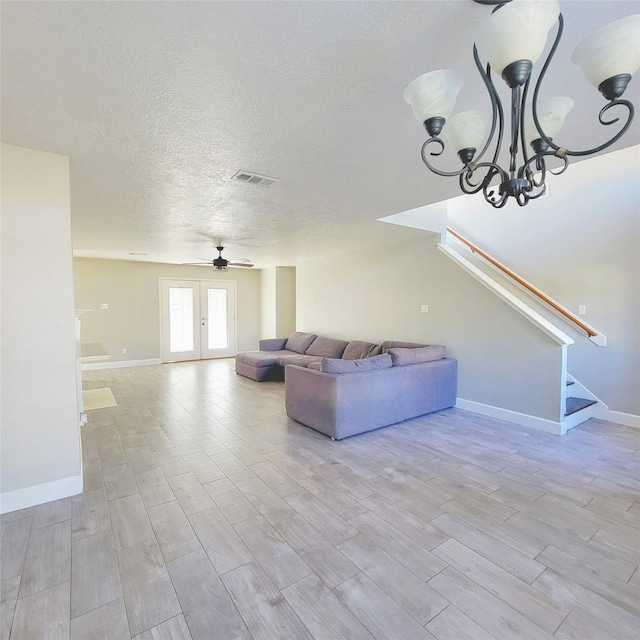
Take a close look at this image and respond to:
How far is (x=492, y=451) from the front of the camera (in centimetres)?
320

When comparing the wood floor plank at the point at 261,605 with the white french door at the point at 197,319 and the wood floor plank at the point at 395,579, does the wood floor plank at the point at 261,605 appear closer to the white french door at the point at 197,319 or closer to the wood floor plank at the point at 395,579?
the wood floor plank at the point at 395,579

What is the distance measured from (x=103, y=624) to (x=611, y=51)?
2.89m

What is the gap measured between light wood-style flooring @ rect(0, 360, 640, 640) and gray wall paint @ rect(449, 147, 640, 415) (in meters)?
0.93

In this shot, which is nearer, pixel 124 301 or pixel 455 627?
pixel 455 627

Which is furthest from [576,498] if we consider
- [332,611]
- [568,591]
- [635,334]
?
[635,334]

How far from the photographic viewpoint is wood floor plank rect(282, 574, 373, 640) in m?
1.41

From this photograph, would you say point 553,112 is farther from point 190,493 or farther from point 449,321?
point 449,321

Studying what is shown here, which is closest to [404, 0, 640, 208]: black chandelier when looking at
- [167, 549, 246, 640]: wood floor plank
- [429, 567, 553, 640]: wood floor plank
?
[429, 567, 553, 640]: wood floor plank

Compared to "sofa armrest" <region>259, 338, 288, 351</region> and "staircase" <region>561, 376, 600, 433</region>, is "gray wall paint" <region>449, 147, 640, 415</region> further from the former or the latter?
"sofa armrest" <region>259, 338, 288, 351</region>

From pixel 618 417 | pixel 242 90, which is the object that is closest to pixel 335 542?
pixel 242 90

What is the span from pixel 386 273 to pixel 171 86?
4.32 metres

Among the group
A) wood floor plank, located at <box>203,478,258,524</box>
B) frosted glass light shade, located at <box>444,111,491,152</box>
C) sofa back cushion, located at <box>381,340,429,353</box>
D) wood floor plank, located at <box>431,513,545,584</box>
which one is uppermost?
frosted glass light shade, located at <box>444,111,491,152</box>

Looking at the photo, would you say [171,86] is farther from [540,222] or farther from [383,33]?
[540,222]

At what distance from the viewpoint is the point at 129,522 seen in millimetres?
2178
